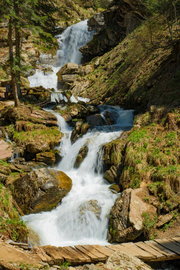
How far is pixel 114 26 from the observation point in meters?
30.7

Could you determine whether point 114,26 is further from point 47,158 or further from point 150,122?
point 47,158

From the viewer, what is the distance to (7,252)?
17.0 feet

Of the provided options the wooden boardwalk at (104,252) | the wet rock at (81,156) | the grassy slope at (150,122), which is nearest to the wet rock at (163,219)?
the grassy slope at (150,122)

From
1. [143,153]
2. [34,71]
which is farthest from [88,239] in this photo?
[34,71]

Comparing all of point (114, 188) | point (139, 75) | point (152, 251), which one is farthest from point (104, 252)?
point (139, 75)

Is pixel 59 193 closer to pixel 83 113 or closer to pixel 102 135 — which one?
pixel 102 135

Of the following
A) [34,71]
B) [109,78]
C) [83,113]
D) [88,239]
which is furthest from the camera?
[34,71]

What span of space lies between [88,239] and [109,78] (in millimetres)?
17801

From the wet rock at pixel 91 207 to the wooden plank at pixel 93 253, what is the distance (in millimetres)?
3684

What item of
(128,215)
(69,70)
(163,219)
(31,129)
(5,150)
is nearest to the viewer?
(163,219)

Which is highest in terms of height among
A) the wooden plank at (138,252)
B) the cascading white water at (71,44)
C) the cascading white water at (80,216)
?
the cascading white water at (71,44)

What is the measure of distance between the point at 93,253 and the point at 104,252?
27 centimetres

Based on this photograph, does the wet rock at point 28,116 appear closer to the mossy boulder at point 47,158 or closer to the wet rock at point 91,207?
the mossy boulder at point 47,158

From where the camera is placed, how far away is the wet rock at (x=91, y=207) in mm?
10055
